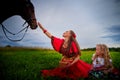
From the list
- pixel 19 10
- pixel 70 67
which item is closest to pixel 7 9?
pixel 19 10

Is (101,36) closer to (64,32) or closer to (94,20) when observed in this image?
(94,20)

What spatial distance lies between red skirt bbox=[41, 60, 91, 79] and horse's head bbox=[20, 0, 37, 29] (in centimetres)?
85

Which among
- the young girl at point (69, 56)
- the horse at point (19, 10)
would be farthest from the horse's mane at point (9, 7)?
the young girl at point (69, 56)

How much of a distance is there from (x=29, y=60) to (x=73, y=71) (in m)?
0.90

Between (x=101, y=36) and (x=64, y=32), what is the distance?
2.44ft

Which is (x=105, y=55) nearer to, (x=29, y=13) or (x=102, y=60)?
(x=102, y=60)

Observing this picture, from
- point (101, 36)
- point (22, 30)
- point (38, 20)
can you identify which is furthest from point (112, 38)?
point (22, 30)

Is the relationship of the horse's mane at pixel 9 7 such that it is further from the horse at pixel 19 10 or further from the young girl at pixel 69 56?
the young girl at pixel 69 56

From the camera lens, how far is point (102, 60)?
378cm

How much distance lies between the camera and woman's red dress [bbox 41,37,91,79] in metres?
3.73

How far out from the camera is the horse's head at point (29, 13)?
383 centimetres

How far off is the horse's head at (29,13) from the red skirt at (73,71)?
0.85 m

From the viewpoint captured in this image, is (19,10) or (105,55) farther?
(19,10)

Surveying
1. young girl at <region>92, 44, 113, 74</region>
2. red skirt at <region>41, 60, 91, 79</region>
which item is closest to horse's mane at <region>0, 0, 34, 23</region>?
red skirt at <region>41, 60, 91, 79</region>
